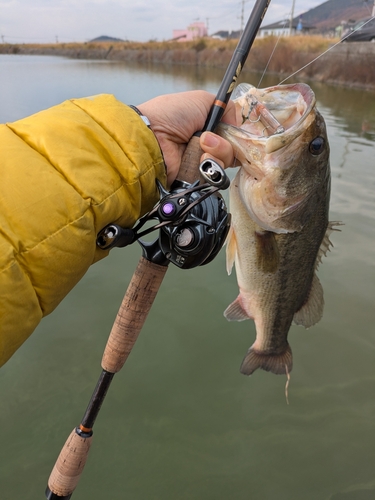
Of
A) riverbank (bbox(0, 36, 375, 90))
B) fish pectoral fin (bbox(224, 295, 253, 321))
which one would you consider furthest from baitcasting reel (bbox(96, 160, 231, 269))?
riverbank (bbox(0, 36, 375, 90))

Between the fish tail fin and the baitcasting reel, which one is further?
the fish tail fin

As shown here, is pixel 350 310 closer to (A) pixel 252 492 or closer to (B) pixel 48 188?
(A) pixel 252 492

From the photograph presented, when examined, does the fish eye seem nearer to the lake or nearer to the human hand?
the human hand

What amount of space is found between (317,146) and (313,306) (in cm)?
101

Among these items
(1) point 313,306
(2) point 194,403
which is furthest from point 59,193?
(2) point 194,403

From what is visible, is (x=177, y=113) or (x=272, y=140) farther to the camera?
(x=272, y=140)

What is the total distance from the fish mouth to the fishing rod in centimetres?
17

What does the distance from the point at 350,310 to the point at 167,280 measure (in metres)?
1.63

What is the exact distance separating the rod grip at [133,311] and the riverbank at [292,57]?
919 centimetres

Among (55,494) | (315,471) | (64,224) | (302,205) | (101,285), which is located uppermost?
(64,224)

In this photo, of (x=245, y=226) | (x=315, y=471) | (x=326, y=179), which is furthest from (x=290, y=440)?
(x=326, y=179)

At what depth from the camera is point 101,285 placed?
3521 millimetres

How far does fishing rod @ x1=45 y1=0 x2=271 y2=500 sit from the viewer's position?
134 cm

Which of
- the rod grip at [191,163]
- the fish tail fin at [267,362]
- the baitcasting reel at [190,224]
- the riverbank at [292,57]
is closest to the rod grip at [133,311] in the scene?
the baitcasting reel at [190,224]
